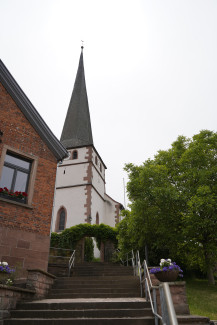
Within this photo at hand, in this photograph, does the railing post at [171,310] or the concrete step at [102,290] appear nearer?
the railing post at [171,310]

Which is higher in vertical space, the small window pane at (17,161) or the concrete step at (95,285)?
the small window pane at (17,161)

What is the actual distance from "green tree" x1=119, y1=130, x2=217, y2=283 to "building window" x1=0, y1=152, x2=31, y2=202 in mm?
6828

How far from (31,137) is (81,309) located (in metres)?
6.97

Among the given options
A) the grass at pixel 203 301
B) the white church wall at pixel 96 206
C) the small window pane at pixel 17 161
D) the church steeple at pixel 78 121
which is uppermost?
the church steeple at pixel 78 121

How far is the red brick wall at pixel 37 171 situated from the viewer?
30.4 feet

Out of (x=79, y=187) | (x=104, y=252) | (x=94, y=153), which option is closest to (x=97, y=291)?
(x=104, y=252)

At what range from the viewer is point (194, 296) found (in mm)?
12211

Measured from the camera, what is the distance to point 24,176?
10.4m

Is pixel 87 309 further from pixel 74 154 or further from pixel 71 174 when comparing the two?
pixel 74 154

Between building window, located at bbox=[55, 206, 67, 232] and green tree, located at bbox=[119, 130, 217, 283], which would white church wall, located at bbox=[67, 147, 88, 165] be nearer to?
building window, located at bbox=[55, 206, 67, 232]

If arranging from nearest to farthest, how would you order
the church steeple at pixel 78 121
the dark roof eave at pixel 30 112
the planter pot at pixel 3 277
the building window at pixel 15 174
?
the planter pot at pixel 3 277 < the building window at pixel 15 174 < the dark roof eave at pixel 30 112 < the church steeple at pixel 78 121

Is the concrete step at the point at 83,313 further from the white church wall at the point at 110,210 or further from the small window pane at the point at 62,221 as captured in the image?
the white church wall at the point at 110,210

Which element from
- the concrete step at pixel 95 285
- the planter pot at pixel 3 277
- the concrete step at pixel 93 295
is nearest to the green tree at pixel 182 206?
the concrete step at pixel 95 285

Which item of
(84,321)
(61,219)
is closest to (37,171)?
(84,321)
